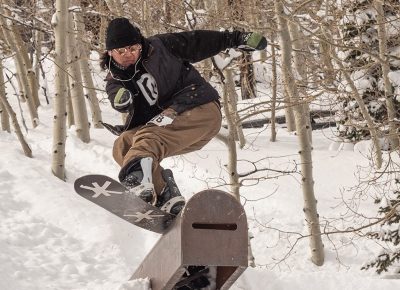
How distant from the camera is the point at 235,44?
479cm

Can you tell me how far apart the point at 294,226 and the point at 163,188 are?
25.7ft

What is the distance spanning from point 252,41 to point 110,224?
4.45m

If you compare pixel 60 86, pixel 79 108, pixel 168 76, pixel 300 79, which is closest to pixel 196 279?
pixel 168 76

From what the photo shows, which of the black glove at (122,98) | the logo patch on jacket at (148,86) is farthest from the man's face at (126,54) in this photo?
the black glove at (122,98)

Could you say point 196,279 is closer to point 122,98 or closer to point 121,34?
point 122,98

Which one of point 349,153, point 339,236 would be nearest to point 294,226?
point 339,236

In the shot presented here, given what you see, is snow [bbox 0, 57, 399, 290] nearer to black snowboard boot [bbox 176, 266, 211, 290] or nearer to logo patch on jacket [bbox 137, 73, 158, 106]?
black snowboard boot [bbox 176, 266, 211, 290]

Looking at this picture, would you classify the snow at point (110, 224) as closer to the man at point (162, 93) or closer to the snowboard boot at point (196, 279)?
the snowboard boot at point (196, 279)

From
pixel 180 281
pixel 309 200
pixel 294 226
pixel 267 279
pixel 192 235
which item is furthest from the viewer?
pixel 294 226

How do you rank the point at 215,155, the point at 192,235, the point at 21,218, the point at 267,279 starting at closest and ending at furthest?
the point at 192,235 < the point at 267,279 < the point at 21,218 < the point at 215,155

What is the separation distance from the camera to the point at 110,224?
28.1 feet

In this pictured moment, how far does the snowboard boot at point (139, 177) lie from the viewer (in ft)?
13.8

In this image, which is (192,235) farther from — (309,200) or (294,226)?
(294,226)

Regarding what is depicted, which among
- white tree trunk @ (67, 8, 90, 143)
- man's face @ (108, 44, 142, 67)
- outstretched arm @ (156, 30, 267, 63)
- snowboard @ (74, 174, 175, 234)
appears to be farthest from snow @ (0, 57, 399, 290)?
outstretched arm @ (156, 30, 267, 63)
